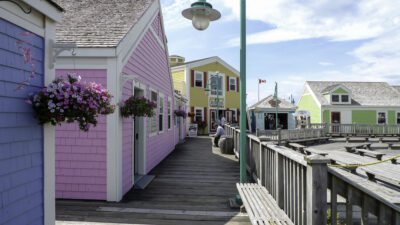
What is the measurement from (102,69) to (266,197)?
12.8ft

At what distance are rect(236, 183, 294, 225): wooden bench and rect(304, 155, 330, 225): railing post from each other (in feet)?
2.56

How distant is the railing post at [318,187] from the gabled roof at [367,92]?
31.0 meters

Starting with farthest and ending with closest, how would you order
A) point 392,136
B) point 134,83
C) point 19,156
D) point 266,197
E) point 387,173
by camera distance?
point 392,136
point 134,83
point 387,173
point 266,197
point 19,156

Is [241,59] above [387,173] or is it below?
above

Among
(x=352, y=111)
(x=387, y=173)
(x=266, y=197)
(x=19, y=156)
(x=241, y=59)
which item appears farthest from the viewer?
(x=352, y=111)

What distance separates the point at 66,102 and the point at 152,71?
6384 mm

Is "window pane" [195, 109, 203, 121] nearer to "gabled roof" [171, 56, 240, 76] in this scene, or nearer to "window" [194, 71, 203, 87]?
"window" [194, 71, 203, 87]

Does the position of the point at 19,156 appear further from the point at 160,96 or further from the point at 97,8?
the point at 160,96

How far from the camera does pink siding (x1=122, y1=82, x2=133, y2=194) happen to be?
6.48m

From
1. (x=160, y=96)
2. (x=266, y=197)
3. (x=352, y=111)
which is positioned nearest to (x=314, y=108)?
(x=352, y=111)

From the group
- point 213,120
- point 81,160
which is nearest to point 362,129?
point 213,120

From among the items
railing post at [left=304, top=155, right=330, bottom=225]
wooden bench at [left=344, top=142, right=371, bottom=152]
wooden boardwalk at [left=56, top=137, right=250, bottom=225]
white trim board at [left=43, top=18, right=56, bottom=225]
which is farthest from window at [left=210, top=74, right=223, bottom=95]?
railing post at [left=304, top=155, right=330, bottom=225]

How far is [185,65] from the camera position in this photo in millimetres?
25266

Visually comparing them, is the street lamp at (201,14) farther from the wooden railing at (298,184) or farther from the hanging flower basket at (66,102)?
the hanging flower basket at (66,102)
